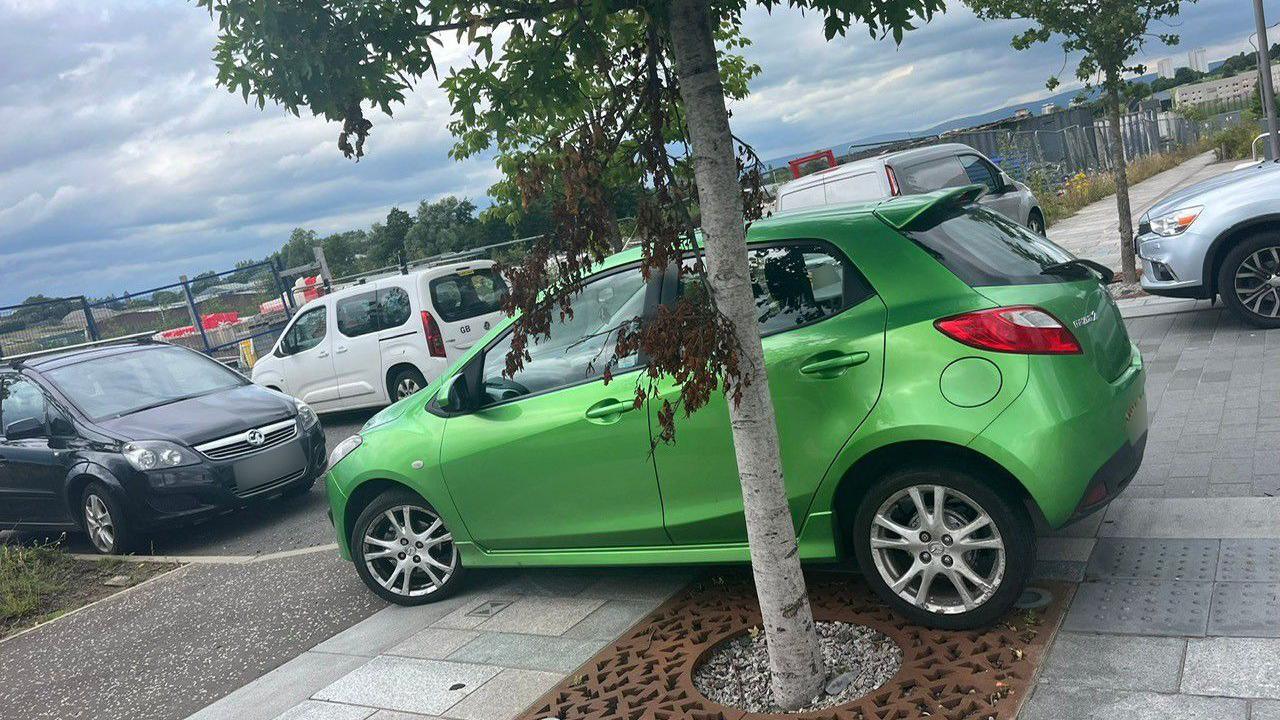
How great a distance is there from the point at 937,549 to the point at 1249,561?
130cm

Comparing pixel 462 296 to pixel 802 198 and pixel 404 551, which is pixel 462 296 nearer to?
pixel 802 198

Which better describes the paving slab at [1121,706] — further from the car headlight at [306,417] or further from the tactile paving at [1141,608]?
the car headlight at [306,417]

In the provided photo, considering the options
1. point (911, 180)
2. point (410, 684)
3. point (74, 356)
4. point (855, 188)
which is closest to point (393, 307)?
point (74, 356)

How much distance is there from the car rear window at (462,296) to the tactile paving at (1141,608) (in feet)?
29.2

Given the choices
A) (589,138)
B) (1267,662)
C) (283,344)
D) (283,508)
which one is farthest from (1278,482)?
(283,344)

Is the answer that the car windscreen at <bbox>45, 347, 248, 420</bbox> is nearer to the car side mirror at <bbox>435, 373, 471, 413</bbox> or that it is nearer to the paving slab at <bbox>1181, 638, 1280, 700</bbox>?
the car side mirror at <bbox>435, 373, 471, 413</bbox>

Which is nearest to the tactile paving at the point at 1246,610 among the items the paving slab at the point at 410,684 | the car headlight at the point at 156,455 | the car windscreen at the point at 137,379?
the paving slab at the point at 410,684

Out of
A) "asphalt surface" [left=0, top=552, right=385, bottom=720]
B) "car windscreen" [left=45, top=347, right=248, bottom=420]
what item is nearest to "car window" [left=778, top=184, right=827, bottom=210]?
"car windscreen" [left=45, top=347, right=248, bottom=420]

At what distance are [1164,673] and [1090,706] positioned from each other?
32 centimetres

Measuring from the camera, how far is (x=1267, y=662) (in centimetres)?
347

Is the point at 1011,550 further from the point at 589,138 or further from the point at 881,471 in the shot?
the point at 589,138

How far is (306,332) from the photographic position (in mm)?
13781

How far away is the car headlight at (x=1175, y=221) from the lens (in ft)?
28.0

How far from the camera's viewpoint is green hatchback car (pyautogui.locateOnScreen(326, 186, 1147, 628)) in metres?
4.05
